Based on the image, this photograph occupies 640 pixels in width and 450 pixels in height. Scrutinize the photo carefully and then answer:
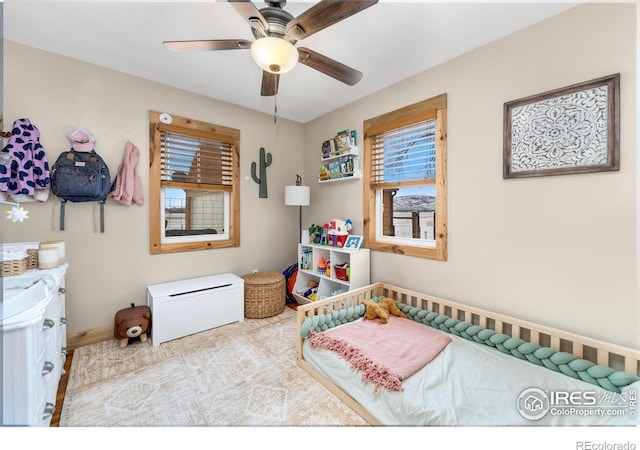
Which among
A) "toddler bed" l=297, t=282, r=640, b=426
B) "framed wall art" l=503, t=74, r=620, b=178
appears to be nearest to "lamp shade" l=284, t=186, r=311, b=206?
"toddler bed" l=297, t=282, r=640, b=426

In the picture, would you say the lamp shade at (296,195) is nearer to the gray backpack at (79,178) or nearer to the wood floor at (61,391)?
the gray backpack at (79,178)

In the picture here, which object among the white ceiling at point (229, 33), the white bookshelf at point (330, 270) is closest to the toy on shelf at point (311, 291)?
the white bookshelf at point (330, 270)

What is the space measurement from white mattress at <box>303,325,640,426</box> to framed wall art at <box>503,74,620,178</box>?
127cm

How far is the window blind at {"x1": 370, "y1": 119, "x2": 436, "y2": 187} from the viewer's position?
247 centimetres

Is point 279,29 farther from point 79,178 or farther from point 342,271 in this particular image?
point 342,271

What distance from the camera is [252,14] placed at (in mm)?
1306

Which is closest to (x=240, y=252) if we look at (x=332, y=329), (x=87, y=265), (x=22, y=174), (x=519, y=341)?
(x=87, y=265)

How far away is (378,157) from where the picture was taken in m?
2.91

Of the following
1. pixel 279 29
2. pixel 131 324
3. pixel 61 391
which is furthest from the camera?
pixel 131 324

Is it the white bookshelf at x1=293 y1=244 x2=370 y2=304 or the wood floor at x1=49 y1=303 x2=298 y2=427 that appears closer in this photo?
the wood floor at x1=49 y1=303 x2=298 y2=427

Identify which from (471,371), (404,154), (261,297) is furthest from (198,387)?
(404,154)

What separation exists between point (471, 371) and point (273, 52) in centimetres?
225

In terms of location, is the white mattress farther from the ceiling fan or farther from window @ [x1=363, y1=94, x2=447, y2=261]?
the ceiling fan

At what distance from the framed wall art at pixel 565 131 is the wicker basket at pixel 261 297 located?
99.9 inches
